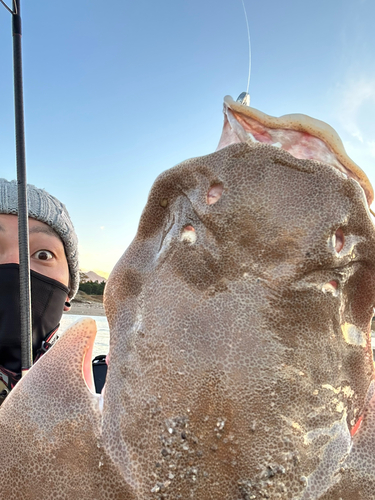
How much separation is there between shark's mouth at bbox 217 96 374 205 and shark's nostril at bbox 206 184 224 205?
152 mm

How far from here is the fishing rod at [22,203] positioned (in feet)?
6.73

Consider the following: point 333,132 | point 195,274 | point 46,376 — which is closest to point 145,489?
Answer: point 46,376

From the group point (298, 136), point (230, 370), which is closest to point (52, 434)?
point (230, 370)

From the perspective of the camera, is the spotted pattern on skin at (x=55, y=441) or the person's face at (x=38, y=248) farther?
the person's face at (x=38, y=248)

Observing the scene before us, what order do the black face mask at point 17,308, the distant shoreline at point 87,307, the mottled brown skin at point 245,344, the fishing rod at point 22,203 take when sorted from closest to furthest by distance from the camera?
the mottled brown skin at point 245,344 < the fishing rod at point 22,203 < the black face mask at point 17,308 < the distant shoreline at point 87,307

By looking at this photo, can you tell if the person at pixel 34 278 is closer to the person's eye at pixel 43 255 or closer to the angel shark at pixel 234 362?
the person's eye at pixel 43 255

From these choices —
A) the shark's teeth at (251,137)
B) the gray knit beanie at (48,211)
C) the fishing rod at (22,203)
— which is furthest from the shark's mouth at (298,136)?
the gray knit beanie at (48,211)

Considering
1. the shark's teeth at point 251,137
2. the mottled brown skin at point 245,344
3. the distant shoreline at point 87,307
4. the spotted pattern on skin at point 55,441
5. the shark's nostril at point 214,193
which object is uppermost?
the shark's teeth at point 251,137

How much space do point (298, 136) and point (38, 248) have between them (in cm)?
190

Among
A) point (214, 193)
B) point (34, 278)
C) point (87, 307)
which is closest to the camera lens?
point (214, 193)

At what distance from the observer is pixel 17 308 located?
2.40 metres

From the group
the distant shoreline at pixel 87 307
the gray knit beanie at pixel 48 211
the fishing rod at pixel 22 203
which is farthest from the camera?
the distant shoreline at pixel 87 307

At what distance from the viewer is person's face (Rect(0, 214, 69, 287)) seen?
230 cm

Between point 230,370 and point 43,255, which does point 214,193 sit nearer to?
point 230,370
